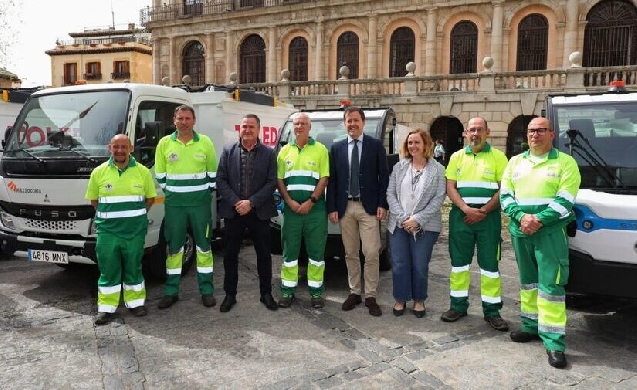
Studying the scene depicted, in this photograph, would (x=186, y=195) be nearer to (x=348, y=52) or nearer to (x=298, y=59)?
(x=348, y=52)

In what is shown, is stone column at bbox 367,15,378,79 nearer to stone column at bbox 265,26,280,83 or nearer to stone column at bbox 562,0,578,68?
stone column at bbox 265,26,280,83

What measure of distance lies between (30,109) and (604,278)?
6.62m

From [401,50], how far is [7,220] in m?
23.4

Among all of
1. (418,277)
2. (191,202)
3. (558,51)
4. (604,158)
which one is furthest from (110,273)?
(558,51)

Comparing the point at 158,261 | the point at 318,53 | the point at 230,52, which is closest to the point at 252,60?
the point at 230,52

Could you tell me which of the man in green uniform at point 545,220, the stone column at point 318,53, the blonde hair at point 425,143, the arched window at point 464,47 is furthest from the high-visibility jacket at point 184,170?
the stone column at point 318,53

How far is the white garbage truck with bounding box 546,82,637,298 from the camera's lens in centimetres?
405

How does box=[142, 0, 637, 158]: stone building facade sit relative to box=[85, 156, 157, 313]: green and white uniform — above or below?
above

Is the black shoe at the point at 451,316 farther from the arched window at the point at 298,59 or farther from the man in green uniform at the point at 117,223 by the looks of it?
the arched window at the point at 298,59

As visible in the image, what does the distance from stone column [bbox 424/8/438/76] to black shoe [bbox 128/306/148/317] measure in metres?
22.5

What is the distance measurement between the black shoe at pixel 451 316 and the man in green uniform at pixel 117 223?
10.1 feet

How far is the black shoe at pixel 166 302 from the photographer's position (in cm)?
541

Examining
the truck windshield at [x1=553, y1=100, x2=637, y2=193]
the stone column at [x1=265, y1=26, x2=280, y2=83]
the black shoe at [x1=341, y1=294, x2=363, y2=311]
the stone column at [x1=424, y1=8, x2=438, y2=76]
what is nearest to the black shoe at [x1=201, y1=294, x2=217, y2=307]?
the black shoe at [x1=341, y1=294, x2=363, y2=311]

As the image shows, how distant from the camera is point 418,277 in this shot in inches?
204
